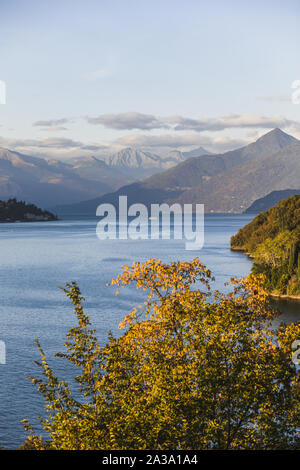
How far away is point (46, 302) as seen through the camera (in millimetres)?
84188

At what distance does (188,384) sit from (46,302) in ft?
222

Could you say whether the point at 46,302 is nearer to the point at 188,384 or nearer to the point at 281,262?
the point at 281,262

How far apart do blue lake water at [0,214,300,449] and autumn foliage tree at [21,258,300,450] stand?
18979mm

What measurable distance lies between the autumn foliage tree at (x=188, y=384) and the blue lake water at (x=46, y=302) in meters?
19.0

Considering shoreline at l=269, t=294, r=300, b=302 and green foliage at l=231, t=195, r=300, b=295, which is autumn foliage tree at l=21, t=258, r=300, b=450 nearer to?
green foliage at l=231, t=195, r=300, b=295

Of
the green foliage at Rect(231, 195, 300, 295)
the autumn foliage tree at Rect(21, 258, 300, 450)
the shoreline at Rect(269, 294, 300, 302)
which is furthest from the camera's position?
the green foliage at Rect(231, 195, 300, 295)

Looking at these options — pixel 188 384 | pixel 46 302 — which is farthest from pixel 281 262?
pixel 188 384

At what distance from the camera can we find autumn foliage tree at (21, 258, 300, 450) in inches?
749

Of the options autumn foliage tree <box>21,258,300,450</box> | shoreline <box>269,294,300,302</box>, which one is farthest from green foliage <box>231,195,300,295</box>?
autumn foliage tree <box>21,258,300,450</box>

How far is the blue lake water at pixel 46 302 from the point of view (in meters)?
44.1

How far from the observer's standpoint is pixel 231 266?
411 feet

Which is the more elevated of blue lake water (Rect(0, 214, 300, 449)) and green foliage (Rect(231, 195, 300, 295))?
green foliage (Rect(231, 195, 300, 295))
